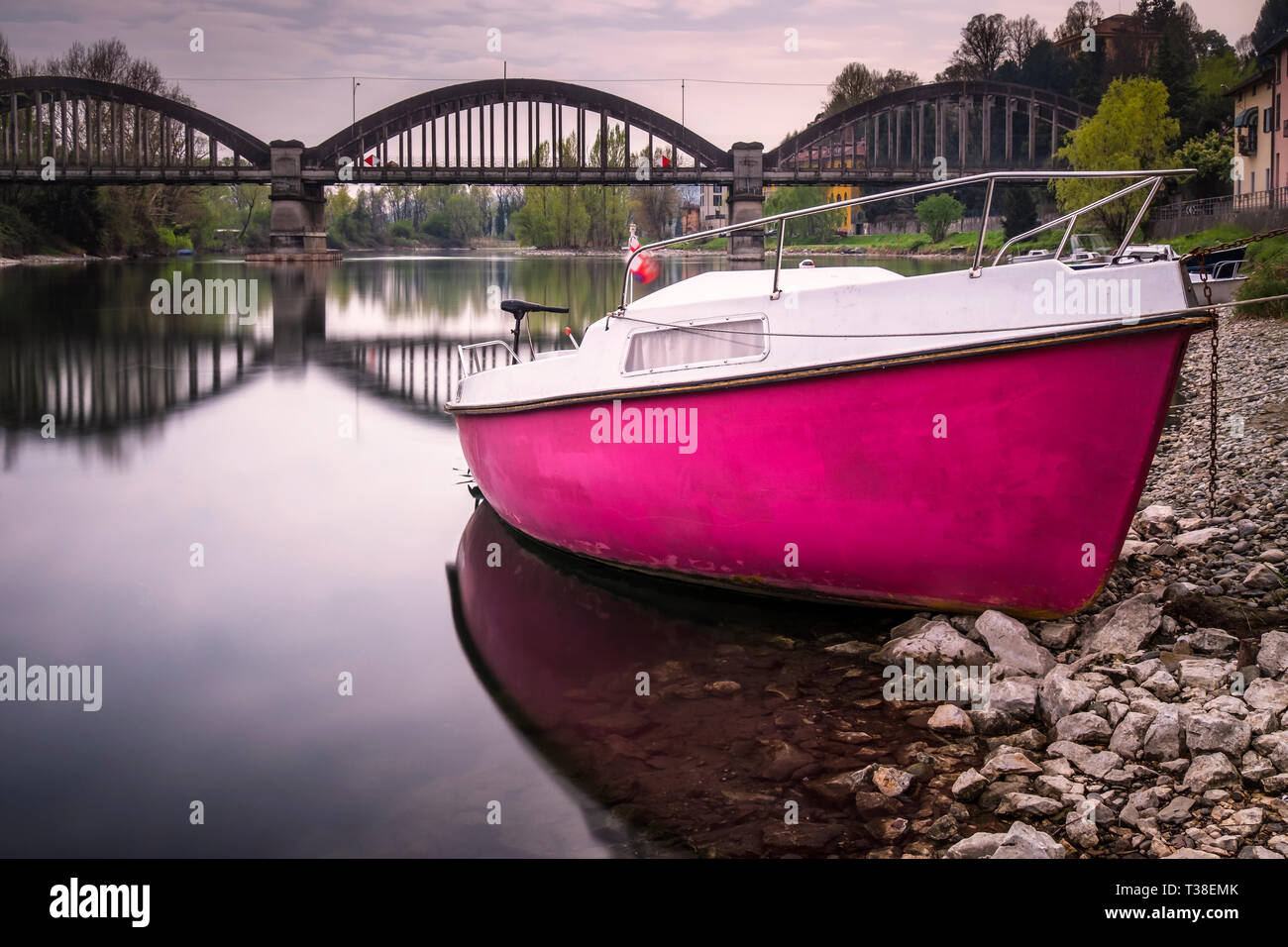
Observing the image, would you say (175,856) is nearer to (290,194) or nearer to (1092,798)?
(1092,798)

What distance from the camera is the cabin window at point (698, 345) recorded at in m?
8.58

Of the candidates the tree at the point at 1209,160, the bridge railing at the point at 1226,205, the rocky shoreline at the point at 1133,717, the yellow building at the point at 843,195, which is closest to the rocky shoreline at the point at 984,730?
the rocky shoreline at the point at 1133,717

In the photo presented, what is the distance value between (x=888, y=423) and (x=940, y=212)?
9996 cm

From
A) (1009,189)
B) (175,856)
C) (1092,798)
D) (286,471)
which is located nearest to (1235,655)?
(1092,798)

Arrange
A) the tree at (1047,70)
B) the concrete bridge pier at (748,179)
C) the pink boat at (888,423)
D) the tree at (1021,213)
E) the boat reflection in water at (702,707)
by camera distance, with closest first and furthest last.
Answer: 1. the boat reflection in water at (702,707)
2. the pink boat at (888,423)
3. the tree at (1021,213)
4. the concrete bridge pier at (748,179)
5. the tree at (1047,70)

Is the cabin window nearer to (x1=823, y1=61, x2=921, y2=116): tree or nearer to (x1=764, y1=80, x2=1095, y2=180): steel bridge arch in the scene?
(x1=764, y1=80, x2=1095, y2=180): steel bridge arch

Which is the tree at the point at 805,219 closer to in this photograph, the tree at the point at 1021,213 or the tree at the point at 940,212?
the tree at the point at 940,212

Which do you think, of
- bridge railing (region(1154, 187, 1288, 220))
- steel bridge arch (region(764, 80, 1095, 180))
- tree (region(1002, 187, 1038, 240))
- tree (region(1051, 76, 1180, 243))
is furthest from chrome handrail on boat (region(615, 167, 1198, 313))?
steel bridge arch (region(764, 80, 1095, 180))

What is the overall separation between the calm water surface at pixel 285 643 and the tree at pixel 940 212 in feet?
293

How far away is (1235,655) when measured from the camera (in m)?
7.21

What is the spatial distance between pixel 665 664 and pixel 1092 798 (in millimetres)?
3380

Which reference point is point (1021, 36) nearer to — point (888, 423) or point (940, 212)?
point (940, 212)

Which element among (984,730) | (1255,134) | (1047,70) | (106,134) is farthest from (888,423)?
(1047,70)

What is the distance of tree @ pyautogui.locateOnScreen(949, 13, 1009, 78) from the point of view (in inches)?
5143
